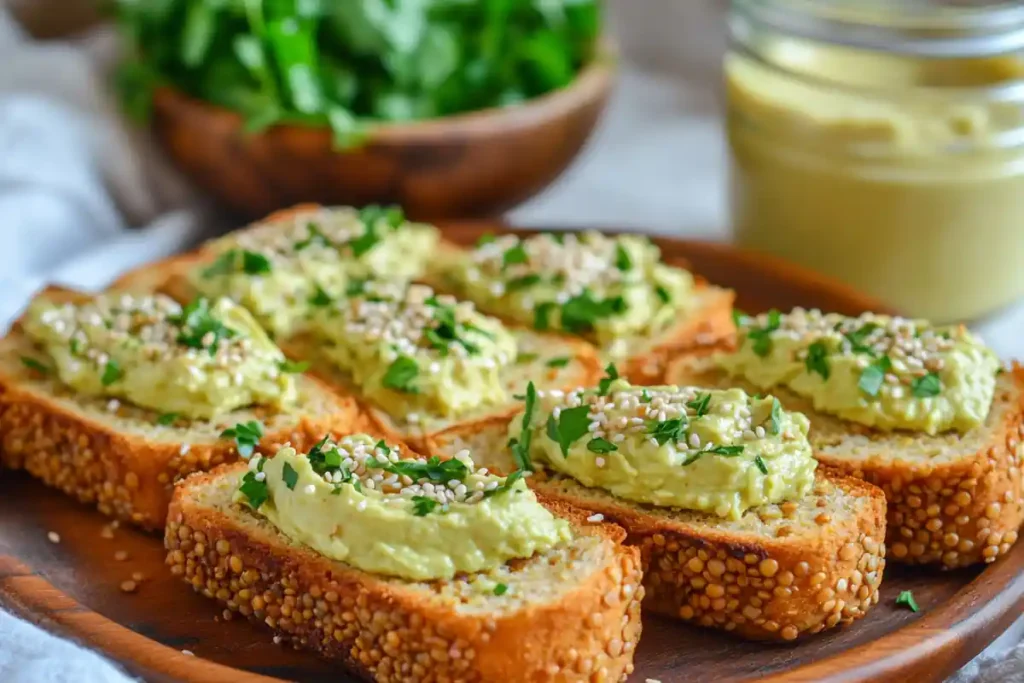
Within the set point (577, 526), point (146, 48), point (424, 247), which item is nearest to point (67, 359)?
point (424, 247)

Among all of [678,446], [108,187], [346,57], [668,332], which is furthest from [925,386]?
[108,187]

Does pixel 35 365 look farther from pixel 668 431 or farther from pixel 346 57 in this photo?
pixel 346 57

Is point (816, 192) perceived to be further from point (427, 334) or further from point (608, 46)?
point (427, 334)

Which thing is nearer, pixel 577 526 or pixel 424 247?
pixel 577 526

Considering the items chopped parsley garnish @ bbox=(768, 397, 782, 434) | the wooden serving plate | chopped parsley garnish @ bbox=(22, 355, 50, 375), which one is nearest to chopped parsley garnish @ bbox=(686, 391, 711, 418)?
chopped parsley garnish @ bbox=(768, 397, 782, 434)

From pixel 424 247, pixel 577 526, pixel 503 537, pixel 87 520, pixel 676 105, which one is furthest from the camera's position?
pixel 676 105

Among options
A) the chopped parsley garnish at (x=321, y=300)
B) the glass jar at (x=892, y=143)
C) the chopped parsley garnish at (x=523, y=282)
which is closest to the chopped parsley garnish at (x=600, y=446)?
the chopped parsley garnish at (x=523, y=282)

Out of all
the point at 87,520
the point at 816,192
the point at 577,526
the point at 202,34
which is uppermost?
the point at 202,34
